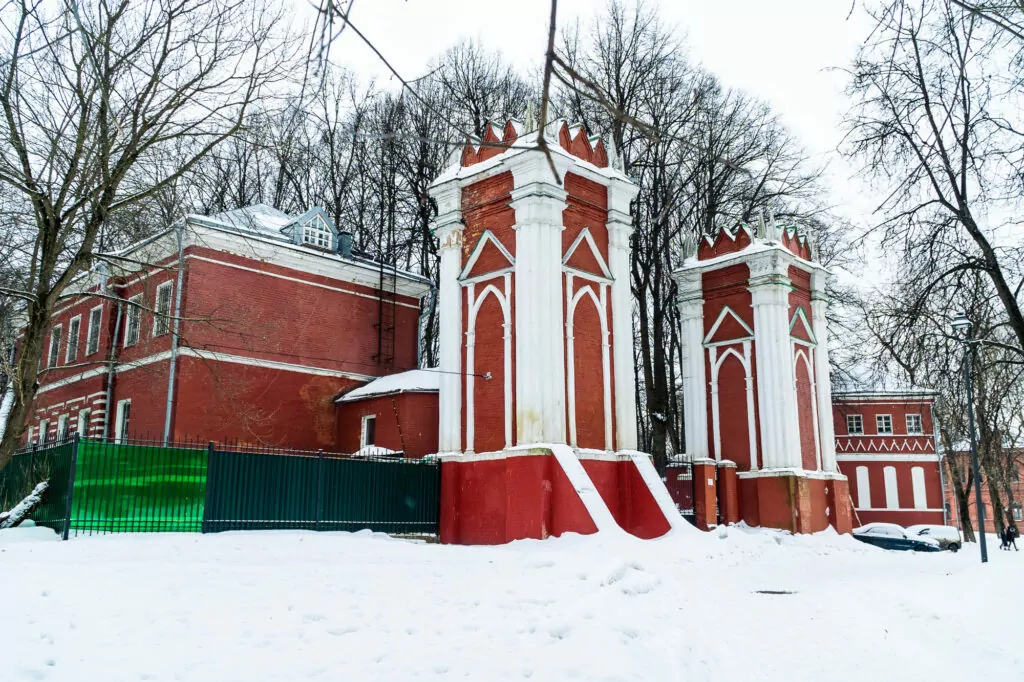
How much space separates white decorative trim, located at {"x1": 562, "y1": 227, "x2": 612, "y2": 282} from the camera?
689 inches

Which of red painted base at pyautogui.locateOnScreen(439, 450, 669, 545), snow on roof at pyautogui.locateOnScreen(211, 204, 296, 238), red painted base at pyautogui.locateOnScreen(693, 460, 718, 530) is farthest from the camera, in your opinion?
snow on roof at pyautogui.locateOnScreen(211, 204, 296, 238)

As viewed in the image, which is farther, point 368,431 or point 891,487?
point 891,487

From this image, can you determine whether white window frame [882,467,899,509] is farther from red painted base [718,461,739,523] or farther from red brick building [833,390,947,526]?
red painted base [718,461,739,523]

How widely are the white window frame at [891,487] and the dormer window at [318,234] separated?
2939 cm

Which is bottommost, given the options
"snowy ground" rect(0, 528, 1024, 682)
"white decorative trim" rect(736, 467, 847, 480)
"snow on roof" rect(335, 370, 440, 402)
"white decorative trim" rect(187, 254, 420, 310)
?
"snowy ground" rect(0, 528, 1024, 682)

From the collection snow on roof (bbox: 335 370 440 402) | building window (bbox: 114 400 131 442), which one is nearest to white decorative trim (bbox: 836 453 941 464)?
snow on roof (bbox: 335 370 440 402)

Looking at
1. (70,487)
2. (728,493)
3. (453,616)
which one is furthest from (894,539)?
(70,487)

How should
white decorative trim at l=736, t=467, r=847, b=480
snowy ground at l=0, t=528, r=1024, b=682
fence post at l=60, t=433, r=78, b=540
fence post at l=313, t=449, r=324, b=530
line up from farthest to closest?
white decorative trim at l=736, t=467, r=847, b=480 < fence post at l=313, t=449, r=324, b=530 < fence post at l=60, t=433, r=78, b=540 < snowy ground at l=0, t=528, r=1024, b=682

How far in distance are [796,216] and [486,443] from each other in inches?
706

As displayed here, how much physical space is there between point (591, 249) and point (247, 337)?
10.3m

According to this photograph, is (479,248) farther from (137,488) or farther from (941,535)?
(941,535)

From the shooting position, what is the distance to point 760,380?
2239 cm

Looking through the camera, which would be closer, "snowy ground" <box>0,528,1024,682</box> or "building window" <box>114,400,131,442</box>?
"snowy ground" <box>0,528,1024,682</box>

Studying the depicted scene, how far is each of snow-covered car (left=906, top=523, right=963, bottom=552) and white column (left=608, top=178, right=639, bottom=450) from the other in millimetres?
20043
